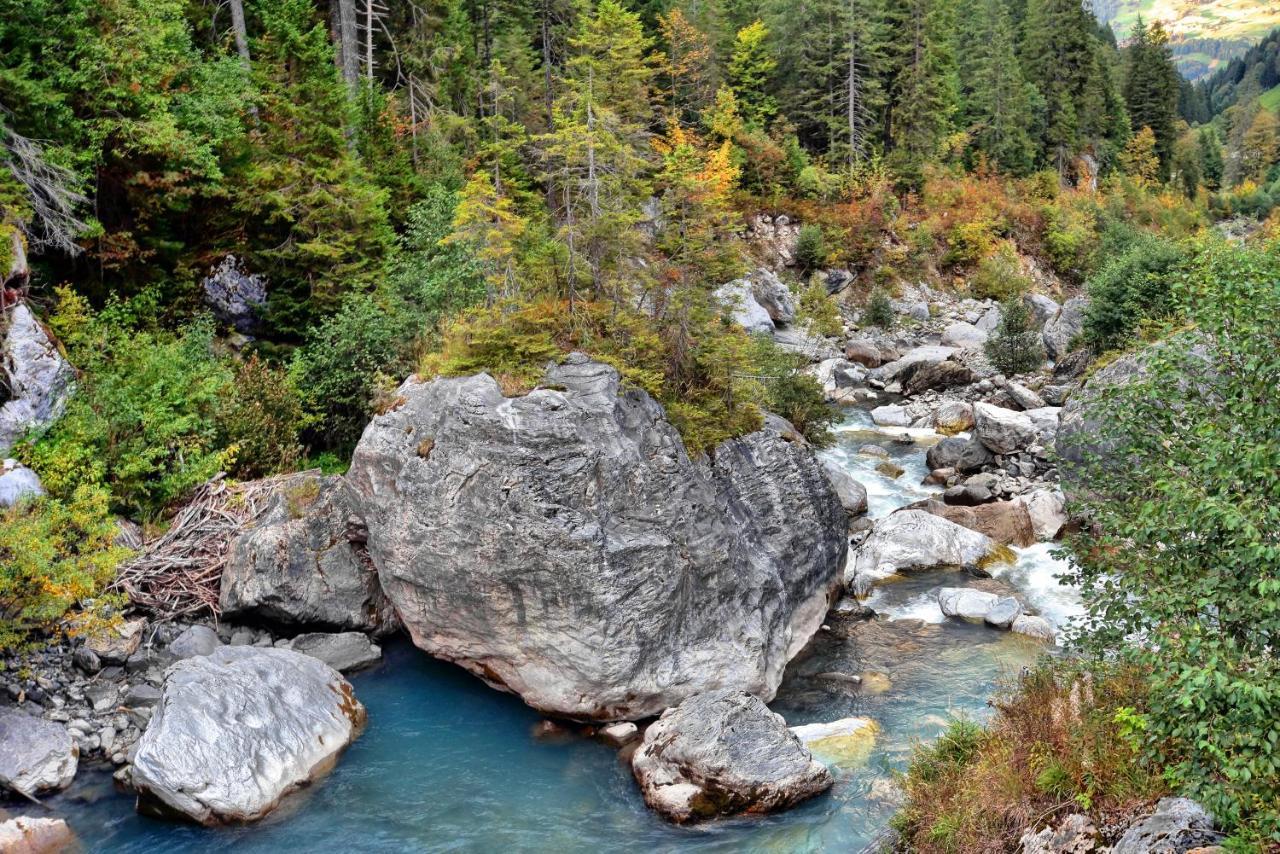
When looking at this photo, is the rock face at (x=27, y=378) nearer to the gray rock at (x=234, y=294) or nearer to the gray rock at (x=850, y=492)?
the gray rock at (x=234, y=294)

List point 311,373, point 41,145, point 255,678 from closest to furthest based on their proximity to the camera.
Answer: point 255,678 → point 41,145 → point 311,373

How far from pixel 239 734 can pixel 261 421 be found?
8.86 meters

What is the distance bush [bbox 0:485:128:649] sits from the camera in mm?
12531

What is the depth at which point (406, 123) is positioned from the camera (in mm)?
31188

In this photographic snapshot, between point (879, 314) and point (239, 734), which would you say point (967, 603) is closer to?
point (239, 734)

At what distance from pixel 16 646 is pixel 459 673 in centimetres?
708

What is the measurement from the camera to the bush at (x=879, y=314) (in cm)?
4450

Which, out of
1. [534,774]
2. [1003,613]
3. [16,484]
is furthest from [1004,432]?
[16,484]

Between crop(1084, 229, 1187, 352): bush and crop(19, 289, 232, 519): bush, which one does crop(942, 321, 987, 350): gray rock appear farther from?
crop(19, 289, 232, 519): bush

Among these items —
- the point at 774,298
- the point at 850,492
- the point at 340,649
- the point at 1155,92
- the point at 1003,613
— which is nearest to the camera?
the point at 340,649

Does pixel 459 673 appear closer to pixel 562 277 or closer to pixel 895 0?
pixel 562 277

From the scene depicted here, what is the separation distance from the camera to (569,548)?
13320 mm

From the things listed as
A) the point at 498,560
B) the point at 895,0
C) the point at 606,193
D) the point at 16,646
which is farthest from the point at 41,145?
the point at 895,0

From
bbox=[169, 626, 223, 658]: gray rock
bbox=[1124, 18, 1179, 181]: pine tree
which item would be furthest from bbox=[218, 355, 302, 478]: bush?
bbox=[1124, 18, 1179, 181]: pine tree
